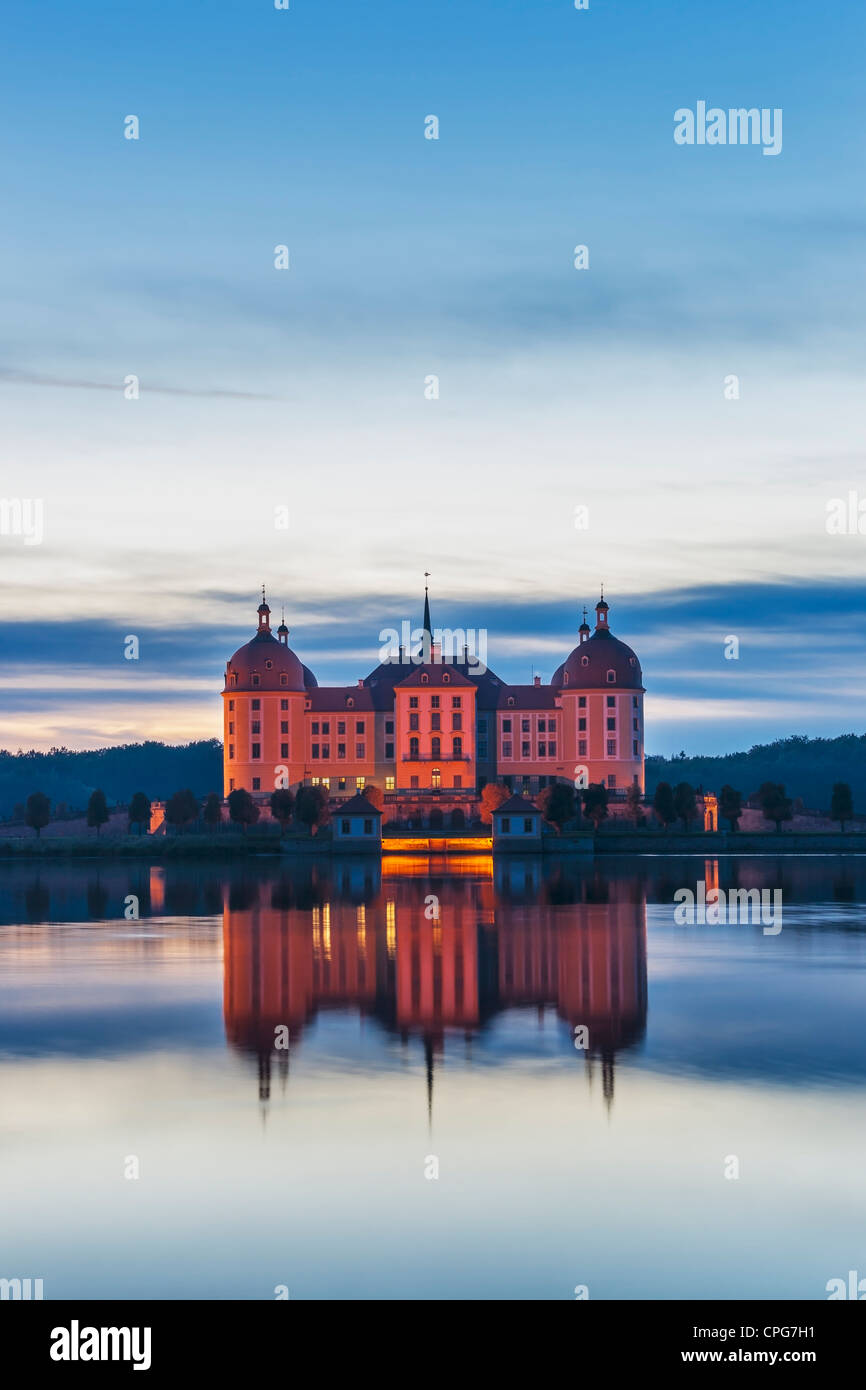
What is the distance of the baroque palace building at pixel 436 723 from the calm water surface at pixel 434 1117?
8180 cm

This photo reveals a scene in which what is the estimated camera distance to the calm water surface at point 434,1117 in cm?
1240

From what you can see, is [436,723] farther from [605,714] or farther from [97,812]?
[97,812]

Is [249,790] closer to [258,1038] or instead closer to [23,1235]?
[258,1038]

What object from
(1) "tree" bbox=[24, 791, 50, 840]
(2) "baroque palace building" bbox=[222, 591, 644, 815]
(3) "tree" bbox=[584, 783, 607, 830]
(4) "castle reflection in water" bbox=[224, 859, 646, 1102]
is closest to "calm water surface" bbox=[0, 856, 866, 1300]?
(4) "castle reflection in water" bbox=[224, 859, 646, 1102]

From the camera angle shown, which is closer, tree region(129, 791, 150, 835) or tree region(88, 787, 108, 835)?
tree region(88, 787, 108, 835)

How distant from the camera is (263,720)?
401ft

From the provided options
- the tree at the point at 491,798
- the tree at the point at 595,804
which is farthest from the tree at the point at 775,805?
the tree at the point at 491,798

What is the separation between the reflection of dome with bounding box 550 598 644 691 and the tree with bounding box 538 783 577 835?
2407 centimetres

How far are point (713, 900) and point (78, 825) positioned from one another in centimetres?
8172

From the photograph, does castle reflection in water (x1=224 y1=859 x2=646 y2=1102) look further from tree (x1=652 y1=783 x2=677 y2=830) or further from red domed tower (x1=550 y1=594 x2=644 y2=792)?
red domed tower (x1=550 y1=594 x2=644 y2=792)

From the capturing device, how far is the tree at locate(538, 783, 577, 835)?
315 feet

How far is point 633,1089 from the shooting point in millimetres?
18453

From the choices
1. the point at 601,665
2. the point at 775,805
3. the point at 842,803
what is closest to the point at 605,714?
the point at 601,665
